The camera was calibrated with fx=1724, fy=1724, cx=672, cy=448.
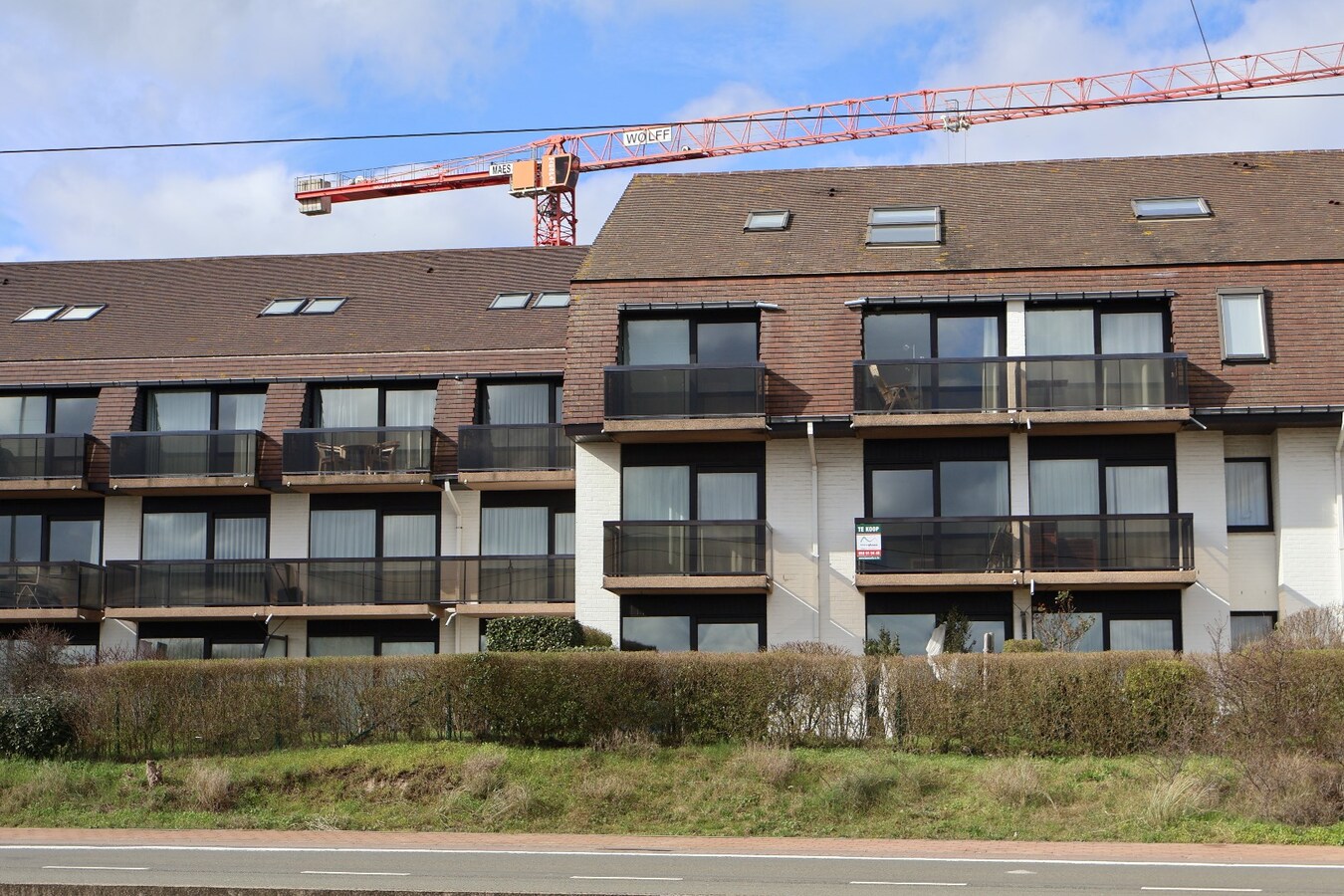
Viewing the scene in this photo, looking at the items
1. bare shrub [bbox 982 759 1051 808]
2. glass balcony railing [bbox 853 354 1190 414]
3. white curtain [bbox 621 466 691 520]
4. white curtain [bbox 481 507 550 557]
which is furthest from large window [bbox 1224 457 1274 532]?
white curtain [bbox 481 507 550 557]

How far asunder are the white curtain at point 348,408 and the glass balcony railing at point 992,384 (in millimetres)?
10557

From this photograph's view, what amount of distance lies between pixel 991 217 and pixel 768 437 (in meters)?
6.46

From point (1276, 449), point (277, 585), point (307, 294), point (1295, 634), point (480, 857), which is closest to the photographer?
point (480, 857)

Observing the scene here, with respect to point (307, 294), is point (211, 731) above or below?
below

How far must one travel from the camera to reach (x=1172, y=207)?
3253 cm

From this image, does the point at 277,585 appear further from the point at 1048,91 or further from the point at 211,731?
the point at 1048,91

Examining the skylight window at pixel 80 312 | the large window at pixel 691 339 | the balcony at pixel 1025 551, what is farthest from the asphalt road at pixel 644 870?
the skylight window at pixel 80 312

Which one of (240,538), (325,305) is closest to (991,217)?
(325,305)

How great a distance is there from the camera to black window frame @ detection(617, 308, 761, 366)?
101 feet

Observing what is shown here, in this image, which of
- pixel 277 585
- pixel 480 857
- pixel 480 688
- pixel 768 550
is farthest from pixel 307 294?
pixel 480 857

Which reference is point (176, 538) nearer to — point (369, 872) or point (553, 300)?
point (553, 300)

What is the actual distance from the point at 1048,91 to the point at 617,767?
6216 centimetres

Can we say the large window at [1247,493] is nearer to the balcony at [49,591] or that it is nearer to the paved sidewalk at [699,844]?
the paved sidewalk at [699,844]

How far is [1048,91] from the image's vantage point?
78938 millimetres
